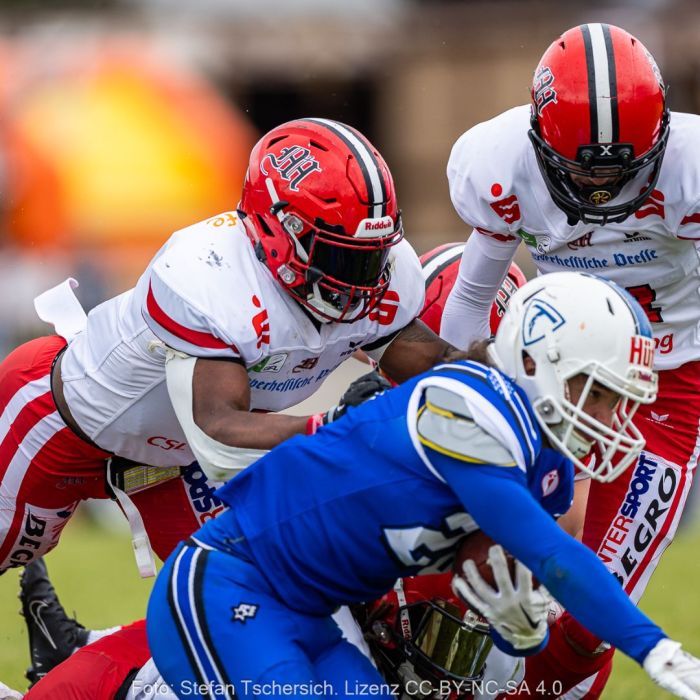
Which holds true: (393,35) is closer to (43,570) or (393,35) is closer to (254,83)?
(254,83)

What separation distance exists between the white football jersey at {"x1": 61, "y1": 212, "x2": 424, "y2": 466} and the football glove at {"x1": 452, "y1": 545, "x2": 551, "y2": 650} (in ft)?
3.64

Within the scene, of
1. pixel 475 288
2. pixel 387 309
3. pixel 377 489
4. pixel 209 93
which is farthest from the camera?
pixel 209 93

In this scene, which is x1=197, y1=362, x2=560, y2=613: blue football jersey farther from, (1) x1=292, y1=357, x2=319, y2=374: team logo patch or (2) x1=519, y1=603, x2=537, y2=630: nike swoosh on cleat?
(1) x1=292, y1=357, x2=319, y2=374: team logo patch

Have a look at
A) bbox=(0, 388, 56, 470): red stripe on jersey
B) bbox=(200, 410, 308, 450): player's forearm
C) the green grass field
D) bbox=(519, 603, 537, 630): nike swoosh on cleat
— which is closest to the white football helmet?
bbox=(519, 603, 537, 630): nike swoosh on cleat

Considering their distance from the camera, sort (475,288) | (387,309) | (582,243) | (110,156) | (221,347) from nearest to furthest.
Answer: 1. (221,347)
2. (387,309)
3. (582,243)
4. (475,288)
5. (110,156)

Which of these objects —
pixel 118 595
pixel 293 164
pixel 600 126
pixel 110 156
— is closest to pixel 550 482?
pixel 600 126

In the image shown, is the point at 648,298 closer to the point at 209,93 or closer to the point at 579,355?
the point at 579,355

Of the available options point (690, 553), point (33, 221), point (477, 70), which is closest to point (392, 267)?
point (690, 553)

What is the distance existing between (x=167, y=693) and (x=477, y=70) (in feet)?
54.6

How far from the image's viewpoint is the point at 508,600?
11.9 ft

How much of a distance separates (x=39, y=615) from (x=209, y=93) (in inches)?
576

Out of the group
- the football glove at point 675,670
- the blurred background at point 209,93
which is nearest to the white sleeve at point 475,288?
the football glove at point 675,670

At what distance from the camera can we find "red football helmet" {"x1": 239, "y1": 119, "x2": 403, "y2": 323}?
4.41 meters

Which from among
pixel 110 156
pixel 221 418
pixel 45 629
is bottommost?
pixel 110 156
